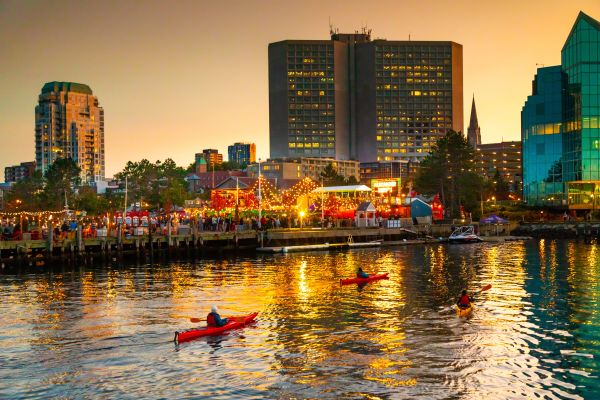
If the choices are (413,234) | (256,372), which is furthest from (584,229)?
(256,372)

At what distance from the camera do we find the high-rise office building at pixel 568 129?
131m

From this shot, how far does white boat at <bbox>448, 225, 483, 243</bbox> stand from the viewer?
334ft

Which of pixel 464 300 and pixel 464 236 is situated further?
pixel 464 236

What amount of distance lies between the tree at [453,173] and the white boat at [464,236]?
Answer: 29.8 meters

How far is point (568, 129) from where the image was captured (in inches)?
5340

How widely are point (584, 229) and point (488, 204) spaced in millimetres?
42579

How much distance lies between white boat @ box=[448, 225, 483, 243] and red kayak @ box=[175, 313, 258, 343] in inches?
2784

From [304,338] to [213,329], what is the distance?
4.89 meters

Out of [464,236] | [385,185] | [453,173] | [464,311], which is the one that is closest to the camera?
[464,311]

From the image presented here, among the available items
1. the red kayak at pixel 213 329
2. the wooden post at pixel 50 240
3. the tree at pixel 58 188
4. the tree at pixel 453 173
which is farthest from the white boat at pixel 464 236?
the red kayak at pixel 213 329

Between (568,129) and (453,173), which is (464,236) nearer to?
(453,173)

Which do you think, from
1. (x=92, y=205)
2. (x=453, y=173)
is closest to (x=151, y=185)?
(x=92, y=205)

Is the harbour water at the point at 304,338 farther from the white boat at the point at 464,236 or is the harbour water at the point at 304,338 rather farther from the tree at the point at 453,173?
the tree at the point at 453,173

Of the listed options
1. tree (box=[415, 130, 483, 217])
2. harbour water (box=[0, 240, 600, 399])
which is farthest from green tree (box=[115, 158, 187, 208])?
harbour water (box=[0, 240, 600, 399])
